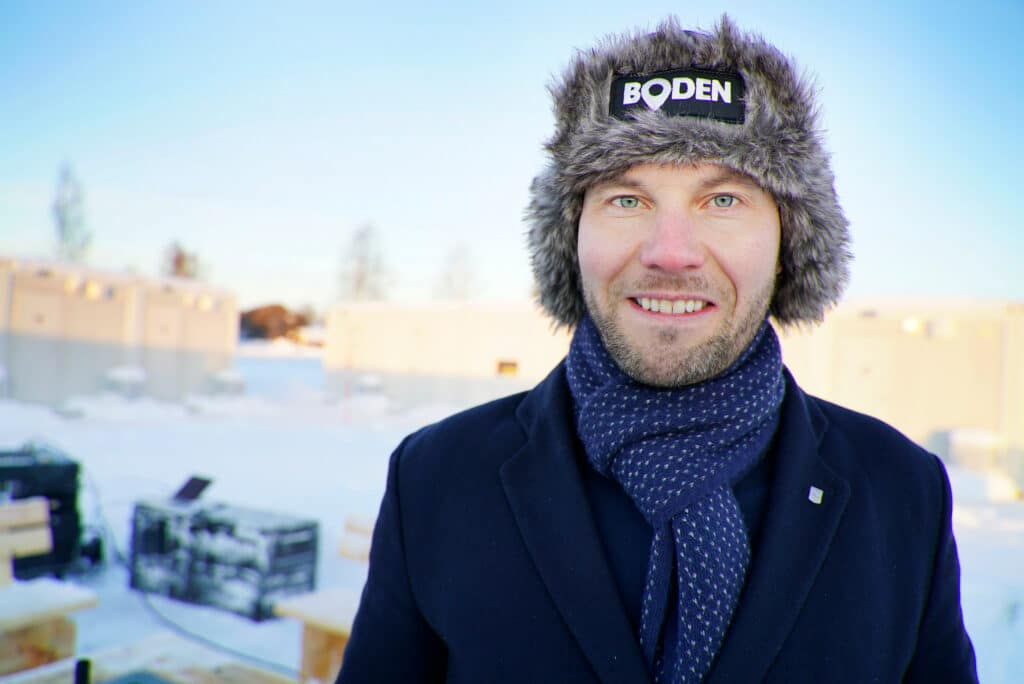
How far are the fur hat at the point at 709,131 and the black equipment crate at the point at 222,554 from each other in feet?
12.6

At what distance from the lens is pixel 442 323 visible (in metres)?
16.4

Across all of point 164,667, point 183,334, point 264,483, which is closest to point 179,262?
point 183,334

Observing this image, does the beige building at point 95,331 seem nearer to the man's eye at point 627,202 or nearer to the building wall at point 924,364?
the building wall at point 924,364

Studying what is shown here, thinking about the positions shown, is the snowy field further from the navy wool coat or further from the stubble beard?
the stubble beard

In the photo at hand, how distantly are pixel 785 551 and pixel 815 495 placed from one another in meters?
0.16

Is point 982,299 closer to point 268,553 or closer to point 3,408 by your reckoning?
point 268,553

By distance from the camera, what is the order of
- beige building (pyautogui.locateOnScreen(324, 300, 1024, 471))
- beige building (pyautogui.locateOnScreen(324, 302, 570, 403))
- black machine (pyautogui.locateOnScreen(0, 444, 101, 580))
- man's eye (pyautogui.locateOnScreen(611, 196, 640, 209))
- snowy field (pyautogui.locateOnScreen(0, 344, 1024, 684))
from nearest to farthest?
man's eye (pyautogui.locateOnScreen(611, 196, 640, 209)) → snowy field (pyautogui.locateOnScreen(0, 344, 1024, 684)) → black machine (pyautogui.locateOnScreen(0, 444, 101, 580)) → beige building (pyautogui.locateOnScreen(324, 300, 1024, 471)) → beige building (pyautogui.locateOnScreen(324, 302, 570, 403))

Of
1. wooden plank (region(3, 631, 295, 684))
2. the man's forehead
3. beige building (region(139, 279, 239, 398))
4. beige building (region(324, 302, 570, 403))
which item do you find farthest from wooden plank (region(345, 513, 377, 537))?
beige building (region(139, 279, 239, 398))

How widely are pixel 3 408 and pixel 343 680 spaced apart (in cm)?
1565

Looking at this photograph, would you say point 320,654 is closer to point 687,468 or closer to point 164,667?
point 164,667

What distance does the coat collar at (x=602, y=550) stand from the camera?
119 centimetres

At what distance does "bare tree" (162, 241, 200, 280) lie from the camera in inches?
2093

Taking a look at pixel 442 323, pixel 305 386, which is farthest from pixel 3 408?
pixel 305 386

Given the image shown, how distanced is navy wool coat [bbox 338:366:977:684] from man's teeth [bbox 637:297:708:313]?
0.35 meters
